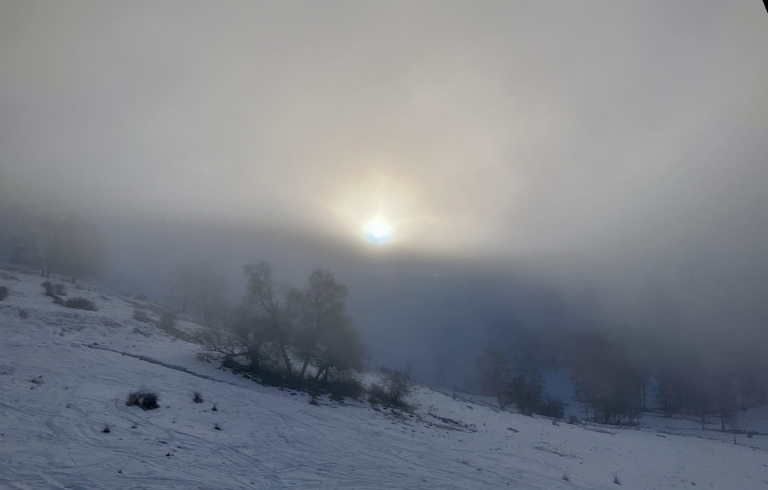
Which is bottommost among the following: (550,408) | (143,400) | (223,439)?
(223,439)

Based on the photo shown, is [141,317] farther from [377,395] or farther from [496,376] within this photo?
[496,376]

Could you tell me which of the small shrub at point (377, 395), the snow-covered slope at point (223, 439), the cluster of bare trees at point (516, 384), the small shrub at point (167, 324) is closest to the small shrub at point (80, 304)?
the snow-covered slope at point (223, 439)

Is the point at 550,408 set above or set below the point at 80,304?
above

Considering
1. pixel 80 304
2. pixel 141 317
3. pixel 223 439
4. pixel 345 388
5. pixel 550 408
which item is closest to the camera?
pixel 223 439

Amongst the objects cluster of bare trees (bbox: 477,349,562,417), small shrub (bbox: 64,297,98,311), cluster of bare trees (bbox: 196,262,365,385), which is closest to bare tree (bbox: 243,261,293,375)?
cluster of bare trees (bbox: 196,262,365,385)

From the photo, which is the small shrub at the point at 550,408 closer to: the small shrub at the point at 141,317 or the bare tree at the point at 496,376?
the bare tree at the point at 496,376

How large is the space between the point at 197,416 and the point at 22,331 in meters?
19.2

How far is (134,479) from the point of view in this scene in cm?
1169

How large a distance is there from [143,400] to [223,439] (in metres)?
4.62

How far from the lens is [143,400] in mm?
18766

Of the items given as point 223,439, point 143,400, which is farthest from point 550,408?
point 143,400

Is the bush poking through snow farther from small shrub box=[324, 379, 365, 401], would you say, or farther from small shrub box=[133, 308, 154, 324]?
small shrub box=[133, 308, 154, 324]

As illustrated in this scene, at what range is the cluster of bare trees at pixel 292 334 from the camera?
3847cm

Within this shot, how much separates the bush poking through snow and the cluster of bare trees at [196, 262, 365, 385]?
1787 cm
